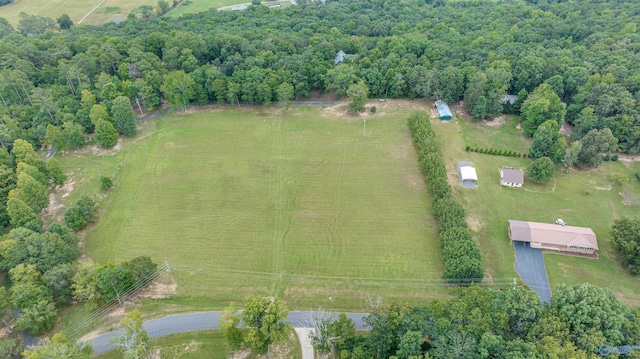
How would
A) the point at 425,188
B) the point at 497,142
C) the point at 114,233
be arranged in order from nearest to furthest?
the point at 114,233
the point at 425,188
the point at 497,142

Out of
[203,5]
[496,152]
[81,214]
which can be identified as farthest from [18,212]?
[203,5]

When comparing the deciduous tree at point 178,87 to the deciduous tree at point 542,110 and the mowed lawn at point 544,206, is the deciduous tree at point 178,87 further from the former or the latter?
the deciduous tree at point 542,110

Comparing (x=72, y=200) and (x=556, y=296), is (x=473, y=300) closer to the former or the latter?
(x=556, y=296)

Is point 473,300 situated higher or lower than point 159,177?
higher

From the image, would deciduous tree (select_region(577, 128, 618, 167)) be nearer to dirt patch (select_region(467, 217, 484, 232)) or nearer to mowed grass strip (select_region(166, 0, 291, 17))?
dirt patch (select_region(467, 217, 484, 232))

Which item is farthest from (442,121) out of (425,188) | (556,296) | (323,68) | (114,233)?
(114,233)

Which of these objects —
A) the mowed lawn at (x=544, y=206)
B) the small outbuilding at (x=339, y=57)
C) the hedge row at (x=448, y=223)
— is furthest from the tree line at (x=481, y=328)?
the small outbuilding at (x=339, y=57)
